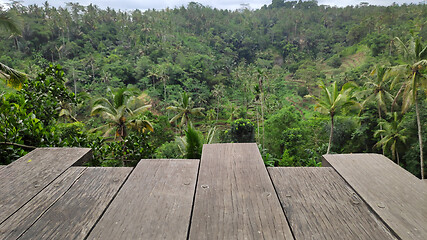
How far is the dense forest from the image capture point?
3.67 meters

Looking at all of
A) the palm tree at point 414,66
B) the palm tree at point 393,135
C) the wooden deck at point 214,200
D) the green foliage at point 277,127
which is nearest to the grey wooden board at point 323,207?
the wooden deck at point 214,200

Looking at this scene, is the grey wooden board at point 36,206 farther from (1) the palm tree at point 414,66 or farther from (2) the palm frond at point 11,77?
(1) the palm tree at point 414,66

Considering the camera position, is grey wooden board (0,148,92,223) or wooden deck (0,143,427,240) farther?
grey wooden board (0,148,92,223)

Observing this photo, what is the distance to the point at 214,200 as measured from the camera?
2.14 feet

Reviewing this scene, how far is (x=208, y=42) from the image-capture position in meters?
56.1

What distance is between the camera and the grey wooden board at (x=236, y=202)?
539mm

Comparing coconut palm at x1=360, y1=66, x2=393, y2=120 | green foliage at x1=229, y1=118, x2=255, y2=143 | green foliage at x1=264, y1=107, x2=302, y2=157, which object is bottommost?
green foliage at x1=264, y1=107, x2=302, y2=157

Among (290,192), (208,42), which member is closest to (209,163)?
(290,192)

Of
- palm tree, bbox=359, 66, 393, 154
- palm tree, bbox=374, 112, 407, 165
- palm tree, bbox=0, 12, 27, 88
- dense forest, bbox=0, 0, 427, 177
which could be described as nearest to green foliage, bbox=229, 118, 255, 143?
dense forest, bbox=0, 0, 427, 177

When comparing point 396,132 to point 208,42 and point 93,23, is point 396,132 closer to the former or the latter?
point 208,42

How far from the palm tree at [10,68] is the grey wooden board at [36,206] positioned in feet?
14.6

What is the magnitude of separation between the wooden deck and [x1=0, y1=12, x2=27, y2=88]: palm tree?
14.3ft

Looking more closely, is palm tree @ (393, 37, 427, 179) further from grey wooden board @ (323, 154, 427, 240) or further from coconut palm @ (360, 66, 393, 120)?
grey wooden board @ (323, 154, 427, 240)

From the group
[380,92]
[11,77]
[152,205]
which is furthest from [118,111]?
[380,92]
